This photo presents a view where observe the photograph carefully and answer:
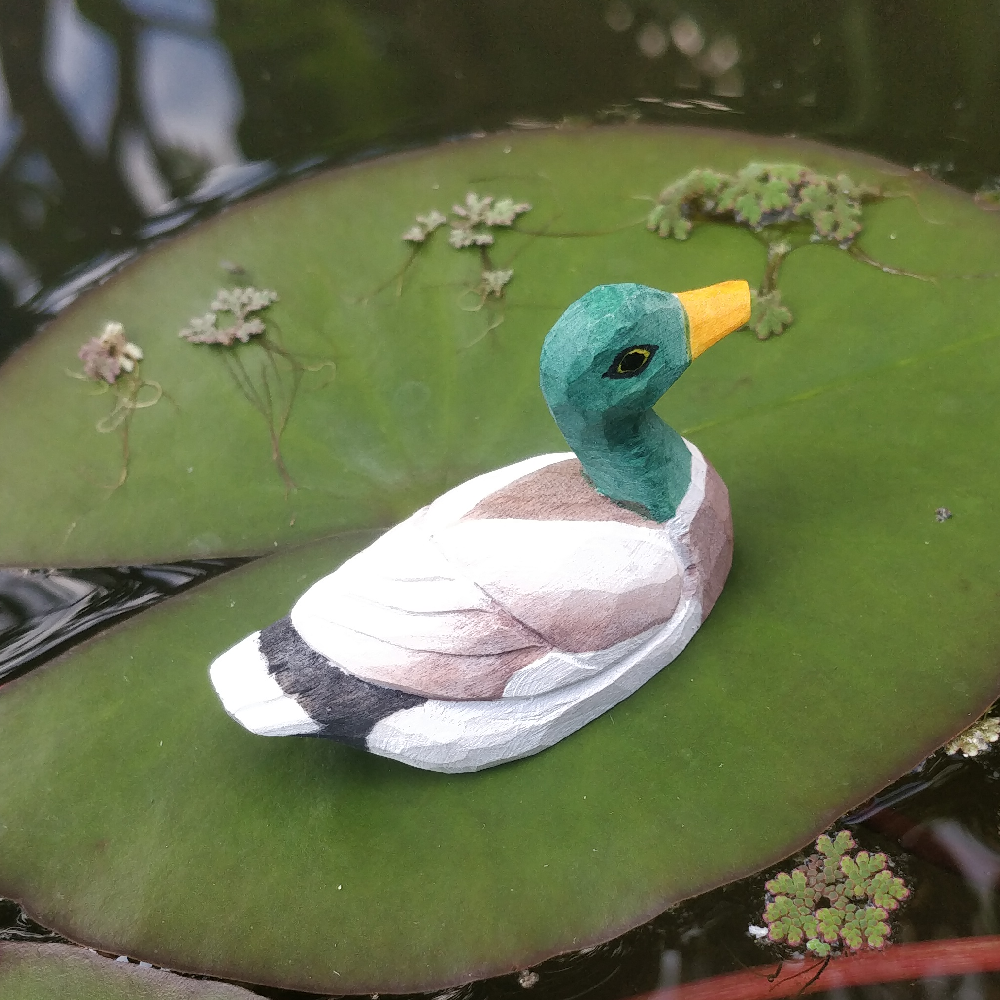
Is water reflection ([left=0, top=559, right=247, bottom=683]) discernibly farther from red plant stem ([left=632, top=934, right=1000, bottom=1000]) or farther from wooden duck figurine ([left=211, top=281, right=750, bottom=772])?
red plant stem ([left=632, top=934, right=1000, bottom=1000])

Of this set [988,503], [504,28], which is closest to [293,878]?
[988,503]

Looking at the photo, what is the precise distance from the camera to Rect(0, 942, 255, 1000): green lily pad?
130 cm

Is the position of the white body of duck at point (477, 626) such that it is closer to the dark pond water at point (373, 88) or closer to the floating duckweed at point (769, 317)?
the floating duckweed at point (769, 317)

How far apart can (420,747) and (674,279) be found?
115 centimetres

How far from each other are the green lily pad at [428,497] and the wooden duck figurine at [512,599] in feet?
0.50

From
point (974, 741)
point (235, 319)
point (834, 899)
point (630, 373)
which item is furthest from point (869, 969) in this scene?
point (235, 319)

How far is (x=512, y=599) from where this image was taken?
4.10ft

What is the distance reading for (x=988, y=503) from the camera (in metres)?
1.49

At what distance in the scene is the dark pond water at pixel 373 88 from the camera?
84.1 inches

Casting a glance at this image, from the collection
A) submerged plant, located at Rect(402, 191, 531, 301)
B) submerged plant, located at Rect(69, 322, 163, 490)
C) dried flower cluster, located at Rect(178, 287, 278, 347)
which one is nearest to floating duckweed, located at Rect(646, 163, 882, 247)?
submerged plant, located at Rect(402, 191, 531, 301)

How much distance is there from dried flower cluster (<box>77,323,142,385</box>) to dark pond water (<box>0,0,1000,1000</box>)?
0.34m

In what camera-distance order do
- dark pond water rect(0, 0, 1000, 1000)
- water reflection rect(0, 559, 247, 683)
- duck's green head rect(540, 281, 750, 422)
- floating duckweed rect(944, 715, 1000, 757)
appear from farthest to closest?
dark pond water rect(0, 0, 1000, 1000), water reflection rect(0, 559, 247, 683), floating duckweed rect(944, 715, 1000, 757), duck's green head rect(540, 281, 750, 422)

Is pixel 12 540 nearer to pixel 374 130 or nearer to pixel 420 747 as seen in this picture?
pixel 420 747

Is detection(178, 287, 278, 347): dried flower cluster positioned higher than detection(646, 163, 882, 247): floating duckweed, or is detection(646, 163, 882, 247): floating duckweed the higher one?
detection(178, 287, 278, 347): dried flower cluster
